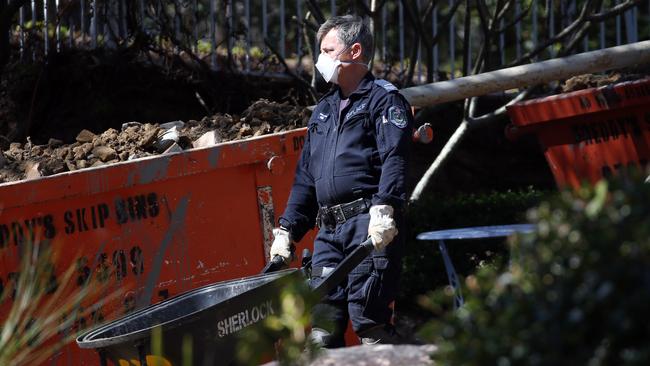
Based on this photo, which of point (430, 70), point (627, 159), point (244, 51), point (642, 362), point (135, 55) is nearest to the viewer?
point (642, 362)

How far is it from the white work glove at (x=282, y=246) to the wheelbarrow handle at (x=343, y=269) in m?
0.51

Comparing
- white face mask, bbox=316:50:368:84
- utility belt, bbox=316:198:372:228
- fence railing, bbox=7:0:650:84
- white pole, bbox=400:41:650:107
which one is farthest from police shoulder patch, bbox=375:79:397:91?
fence railing, bbox=7:0:650:84

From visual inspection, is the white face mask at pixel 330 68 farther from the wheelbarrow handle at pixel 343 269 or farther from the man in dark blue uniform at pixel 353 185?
the wheelbarrow handle at pixel 343 269

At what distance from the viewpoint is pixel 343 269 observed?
380 centimetres

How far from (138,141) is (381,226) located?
1472 millimetres

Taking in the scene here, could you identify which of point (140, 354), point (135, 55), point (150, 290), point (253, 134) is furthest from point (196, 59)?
point (140, 354)

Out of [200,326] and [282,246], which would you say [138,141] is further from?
[200,326]

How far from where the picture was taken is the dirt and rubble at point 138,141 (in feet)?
15.3

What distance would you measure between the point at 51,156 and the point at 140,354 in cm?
176

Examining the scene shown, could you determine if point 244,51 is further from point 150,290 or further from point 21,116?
point 150,290

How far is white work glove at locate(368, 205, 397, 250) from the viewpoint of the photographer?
407cm

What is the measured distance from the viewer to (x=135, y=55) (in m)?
8.20

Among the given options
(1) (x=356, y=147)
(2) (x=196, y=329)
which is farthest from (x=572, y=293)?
(1) (x=356, y=147)

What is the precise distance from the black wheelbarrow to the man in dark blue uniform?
0.41 m
